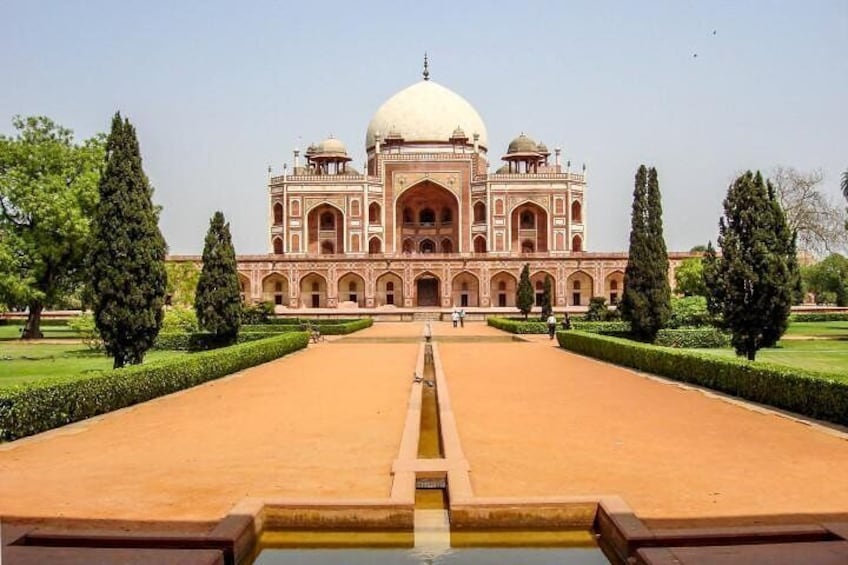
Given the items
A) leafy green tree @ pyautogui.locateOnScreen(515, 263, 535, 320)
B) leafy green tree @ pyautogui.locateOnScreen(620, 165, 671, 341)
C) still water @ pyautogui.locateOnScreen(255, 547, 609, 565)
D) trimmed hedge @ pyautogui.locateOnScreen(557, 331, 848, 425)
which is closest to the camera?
still water @ pyautogui.locateOnScreen(255, 547, 609, 565)

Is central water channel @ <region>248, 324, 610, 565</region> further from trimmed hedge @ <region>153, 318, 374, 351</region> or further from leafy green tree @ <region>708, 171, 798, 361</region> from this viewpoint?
trimmed hedge @ <region>153, 318, 374, 351</region>

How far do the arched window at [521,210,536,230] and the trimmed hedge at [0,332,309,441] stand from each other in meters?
33.1

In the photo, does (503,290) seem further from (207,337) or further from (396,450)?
(396,450)

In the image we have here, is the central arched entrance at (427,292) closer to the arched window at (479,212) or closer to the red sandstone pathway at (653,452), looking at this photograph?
the arched window at (479,212)

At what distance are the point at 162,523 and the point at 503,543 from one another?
1.76 meters

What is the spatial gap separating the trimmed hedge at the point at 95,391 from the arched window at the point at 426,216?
3438cm

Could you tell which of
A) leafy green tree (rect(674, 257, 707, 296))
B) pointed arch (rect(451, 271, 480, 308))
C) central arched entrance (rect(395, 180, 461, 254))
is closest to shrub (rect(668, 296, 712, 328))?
leafy green tree (rect(674, 257, 707, 296))

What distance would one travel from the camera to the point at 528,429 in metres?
7.76

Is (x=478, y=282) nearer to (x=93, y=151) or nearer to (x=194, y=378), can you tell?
(x=93, y=151)

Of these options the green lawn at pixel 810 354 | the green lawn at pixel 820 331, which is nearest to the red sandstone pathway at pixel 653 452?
the green lawn at pixel 810 354

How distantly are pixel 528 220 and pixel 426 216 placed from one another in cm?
575

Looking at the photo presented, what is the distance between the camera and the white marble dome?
47000 millimetres

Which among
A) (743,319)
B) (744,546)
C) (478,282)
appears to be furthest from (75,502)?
(478,282)

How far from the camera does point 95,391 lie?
29.0ft
